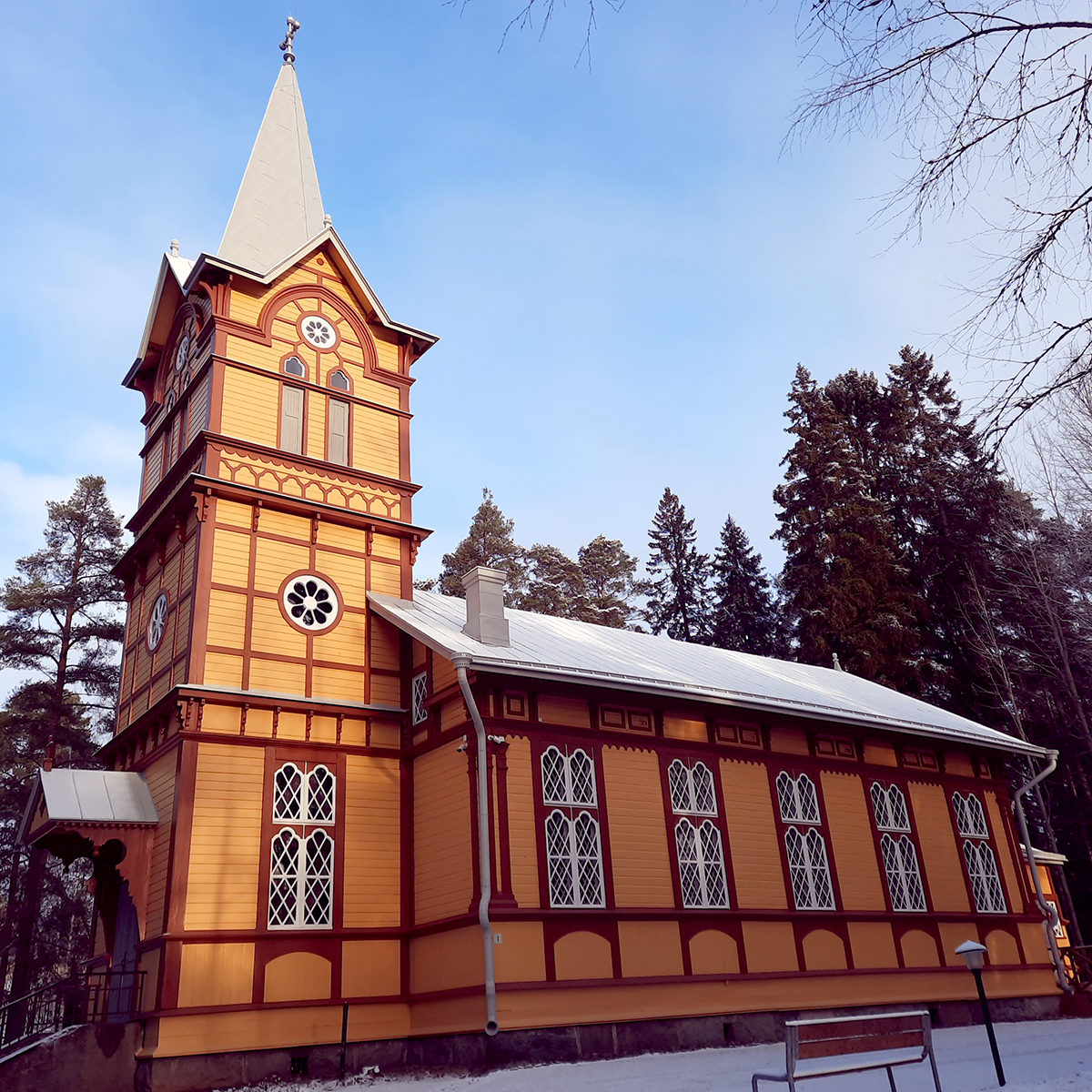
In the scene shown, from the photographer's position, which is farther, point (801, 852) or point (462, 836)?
point (801, 852)

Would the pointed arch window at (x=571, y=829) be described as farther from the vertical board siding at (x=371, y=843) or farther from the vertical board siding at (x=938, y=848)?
the vertical board siding at (x=938, y=848)

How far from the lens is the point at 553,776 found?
1575cm

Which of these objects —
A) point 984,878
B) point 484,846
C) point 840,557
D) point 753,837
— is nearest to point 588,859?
point 484,846

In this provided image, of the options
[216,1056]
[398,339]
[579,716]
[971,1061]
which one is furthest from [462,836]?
[398,339]

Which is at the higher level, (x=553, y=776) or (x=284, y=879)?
(x=553, y=776)

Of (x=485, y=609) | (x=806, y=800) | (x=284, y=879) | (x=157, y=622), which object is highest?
(x=157, y=622)

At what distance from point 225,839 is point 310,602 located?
4362 millimetres

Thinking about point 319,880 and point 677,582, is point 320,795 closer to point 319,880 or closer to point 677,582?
point 319,880

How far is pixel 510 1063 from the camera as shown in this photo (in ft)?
43.5

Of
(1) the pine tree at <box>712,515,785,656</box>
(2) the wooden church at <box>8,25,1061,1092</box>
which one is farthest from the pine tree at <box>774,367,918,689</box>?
(2) the wooden church at <box>8,25,1061,1092</box>

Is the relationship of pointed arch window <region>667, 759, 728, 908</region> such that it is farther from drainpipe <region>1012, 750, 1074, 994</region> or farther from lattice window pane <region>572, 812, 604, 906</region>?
drainpipe <region>1012, 750, 1074, 994</region>

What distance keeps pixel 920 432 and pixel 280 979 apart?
34.0 m

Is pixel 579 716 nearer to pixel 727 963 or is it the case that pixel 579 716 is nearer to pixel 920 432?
pixel 727 963

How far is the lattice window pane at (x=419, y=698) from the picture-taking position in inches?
670
